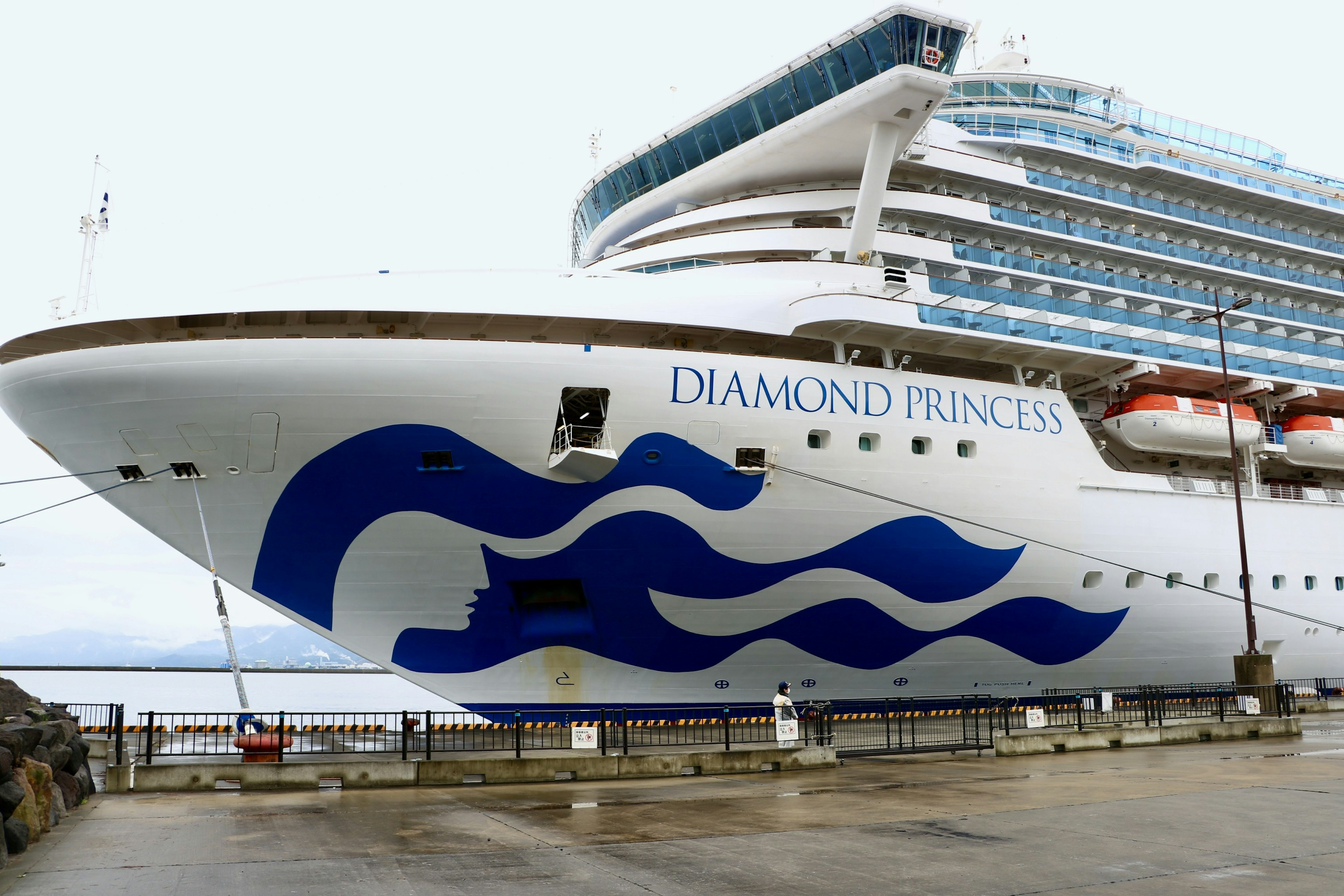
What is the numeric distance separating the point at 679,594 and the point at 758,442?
270cm

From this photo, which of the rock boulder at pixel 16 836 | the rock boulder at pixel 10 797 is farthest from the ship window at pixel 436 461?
the rock boulder at pixel 16 836

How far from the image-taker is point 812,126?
59.2ft

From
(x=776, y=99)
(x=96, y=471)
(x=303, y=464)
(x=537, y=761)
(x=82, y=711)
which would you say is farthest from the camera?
(x=82, y=711)

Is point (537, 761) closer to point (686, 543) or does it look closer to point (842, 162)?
point (686, 543)

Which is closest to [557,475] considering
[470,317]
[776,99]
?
[470,317]

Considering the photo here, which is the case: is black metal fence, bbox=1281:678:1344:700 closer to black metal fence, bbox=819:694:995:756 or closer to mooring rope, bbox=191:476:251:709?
black metal fence, bbox=819:694:995:756

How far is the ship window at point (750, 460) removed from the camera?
14594mm

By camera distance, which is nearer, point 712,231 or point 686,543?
point 686,543

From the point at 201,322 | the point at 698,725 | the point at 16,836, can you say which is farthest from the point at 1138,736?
the point at 201,322

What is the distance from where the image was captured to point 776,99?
18.6m

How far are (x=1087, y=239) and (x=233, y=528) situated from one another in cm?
1911

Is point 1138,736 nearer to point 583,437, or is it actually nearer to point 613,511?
point 613,511

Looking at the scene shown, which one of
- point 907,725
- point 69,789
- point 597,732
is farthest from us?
point 907,725

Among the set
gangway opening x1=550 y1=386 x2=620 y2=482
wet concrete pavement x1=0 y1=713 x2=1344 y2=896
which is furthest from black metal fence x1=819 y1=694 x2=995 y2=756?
gangway opening x1=550 y1=386 x2=620 y2=482
